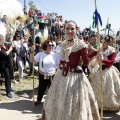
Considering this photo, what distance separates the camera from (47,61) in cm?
599

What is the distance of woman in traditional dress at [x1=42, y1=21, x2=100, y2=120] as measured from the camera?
4.02 m

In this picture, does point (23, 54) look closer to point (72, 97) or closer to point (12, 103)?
point (12, 103)

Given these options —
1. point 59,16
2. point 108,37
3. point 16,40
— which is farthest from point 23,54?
point 59,16

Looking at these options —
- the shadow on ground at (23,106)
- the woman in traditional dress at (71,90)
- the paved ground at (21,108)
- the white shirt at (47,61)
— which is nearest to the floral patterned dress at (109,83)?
the paved ground at (21,108)

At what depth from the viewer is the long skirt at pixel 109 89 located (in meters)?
5.57

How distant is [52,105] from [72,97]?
41 centimetres

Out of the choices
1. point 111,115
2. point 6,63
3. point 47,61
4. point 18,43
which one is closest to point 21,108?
point 47,61

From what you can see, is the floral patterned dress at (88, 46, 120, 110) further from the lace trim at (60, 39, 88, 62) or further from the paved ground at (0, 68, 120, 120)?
the lace trim at (60, 39, 88, 62)

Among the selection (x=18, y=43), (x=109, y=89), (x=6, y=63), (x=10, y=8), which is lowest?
(x=109, y=89)

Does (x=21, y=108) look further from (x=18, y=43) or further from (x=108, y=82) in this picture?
(x=18, y=43)

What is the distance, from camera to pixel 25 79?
8.93m

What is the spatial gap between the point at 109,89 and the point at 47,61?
61.4 inches

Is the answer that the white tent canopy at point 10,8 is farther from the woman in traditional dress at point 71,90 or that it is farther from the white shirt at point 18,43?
the woman in traditional dress at point 71,90

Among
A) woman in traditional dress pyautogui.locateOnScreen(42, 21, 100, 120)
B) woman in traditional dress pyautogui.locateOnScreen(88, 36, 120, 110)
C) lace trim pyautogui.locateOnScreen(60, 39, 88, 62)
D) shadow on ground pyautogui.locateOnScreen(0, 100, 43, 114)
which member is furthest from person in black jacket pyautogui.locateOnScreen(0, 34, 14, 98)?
lace trim pyautogui.locateOnScreen(60, 39, 88, 62)
